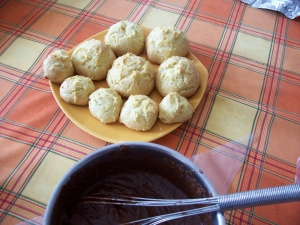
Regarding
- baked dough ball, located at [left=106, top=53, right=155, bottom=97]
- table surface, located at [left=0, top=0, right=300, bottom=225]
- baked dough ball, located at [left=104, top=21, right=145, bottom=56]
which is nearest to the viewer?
table surface, located at [left=0, top=0, right=300, bottom=225]

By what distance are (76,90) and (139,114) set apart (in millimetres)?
217

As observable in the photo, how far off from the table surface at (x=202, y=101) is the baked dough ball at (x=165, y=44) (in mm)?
155

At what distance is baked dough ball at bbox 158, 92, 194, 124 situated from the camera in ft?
2.52

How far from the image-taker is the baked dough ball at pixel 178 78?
83 cm

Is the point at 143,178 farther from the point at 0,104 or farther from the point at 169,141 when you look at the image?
the point at 0,104

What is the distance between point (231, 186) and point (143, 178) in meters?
0.28

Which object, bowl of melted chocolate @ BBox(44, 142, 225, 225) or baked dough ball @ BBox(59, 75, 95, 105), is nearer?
bowl of melted chocolate @ BBox(44, 142, 225, 225)

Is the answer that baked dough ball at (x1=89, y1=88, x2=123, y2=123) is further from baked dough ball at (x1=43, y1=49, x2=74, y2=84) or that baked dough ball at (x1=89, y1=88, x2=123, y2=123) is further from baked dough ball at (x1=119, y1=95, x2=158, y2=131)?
baked dough ball at (x1=43, y1=49, x2=74, y2=84)

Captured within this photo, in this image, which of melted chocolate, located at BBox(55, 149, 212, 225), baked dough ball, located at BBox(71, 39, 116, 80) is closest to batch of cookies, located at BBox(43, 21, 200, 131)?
baked dough ball, located at BBox(71, 39, 116, 80)

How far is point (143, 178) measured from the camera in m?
0.59

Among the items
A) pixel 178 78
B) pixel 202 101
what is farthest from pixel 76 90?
pixel 202 101

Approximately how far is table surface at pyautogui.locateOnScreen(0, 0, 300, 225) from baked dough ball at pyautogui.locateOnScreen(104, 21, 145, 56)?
213 mm

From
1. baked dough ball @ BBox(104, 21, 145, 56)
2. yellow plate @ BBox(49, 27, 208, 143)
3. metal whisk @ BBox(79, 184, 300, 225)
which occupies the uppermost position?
baked dough ball @ BBox(104, 21, 145, 56)

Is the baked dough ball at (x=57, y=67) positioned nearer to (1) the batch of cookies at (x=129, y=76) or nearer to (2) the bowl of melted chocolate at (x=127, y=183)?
(1) the batch of cookies at (x=129, y=76)
